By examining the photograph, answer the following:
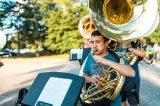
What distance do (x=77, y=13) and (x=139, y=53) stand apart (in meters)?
42.5

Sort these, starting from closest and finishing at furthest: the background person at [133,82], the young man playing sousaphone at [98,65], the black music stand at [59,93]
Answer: the black music stand at [59,93]
the young man playing sousaphone at [98,65]
the background person at [133,82]

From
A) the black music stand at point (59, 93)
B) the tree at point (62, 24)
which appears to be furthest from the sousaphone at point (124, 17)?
the tree at point (62, 24)

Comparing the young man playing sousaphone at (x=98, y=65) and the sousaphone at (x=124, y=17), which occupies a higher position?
the sousaphone at (x=124, y=17)

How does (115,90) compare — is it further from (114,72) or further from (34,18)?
(34,18)

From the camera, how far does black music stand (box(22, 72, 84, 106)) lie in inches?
102

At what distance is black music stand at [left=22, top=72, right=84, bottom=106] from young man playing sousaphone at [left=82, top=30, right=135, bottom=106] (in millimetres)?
966

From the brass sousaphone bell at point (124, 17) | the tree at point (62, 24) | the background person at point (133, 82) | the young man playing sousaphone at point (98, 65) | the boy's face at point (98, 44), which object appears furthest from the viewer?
the tree at point (62, 24)

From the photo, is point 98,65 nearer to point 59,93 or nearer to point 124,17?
point 124,17

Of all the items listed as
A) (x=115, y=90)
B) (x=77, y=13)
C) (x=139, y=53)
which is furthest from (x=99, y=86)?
(x=77, y=13)

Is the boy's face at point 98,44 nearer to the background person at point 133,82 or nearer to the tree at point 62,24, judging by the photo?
the background person at point 133,82

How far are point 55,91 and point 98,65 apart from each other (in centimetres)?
146

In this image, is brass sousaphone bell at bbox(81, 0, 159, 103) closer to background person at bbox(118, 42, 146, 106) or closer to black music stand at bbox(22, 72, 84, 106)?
background person at bbox(118, 42, 146, 106)

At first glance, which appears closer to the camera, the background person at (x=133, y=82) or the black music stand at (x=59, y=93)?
the black music stand at (x=59, y=93)

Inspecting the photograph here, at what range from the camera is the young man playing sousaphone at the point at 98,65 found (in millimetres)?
3758
